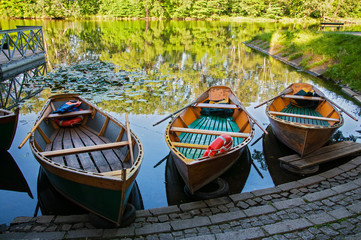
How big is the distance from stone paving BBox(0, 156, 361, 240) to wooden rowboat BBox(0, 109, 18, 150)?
2.82 m

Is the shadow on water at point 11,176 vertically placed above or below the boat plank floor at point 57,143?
below

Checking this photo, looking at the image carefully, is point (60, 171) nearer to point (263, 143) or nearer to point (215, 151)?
point (215, 151)

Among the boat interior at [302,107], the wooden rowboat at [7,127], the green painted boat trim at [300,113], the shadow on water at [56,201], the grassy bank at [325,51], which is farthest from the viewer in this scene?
the grassy bank at [325,51]

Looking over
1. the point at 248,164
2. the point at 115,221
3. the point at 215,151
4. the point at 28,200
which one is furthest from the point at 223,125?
the point at 28,200

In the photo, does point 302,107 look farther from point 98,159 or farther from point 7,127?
point 7,127

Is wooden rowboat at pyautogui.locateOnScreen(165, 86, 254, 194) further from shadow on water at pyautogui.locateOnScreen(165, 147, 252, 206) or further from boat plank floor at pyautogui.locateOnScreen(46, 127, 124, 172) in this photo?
boat plank floor at pyautogui.locateOnScreen(46, 127, 124, 172)

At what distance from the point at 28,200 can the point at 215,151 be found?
378cm

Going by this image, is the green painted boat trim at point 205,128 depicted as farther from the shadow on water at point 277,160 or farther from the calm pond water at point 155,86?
the shadow on water at point 277,160

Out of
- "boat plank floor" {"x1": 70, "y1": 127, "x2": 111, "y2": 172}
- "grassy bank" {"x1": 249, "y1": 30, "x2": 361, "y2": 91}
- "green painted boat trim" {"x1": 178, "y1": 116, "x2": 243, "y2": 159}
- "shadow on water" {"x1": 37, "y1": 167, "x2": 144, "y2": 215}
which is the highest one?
"grassy bank" {"x1": 249, "y1": 30, "x2": 361, "y2": 91}

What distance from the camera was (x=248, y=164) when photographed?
655 centimetres

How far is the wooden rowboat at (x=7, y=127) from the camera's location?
6270mm

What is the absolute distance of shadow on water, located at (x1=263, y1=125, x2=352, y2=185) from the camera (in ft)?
19.2

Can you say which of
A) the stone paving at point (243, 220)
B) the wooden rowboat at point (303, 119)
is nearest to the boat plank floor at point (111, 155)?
the stone paving at point (243, 220)

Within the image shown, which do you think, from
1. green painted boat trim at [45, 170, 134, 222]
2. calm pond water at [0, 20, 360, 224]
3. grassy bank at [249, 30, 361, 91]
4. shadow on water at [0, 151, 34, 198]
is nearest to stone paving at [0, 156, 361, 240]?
green painted boat trim at [45, 170, 134, 222]
